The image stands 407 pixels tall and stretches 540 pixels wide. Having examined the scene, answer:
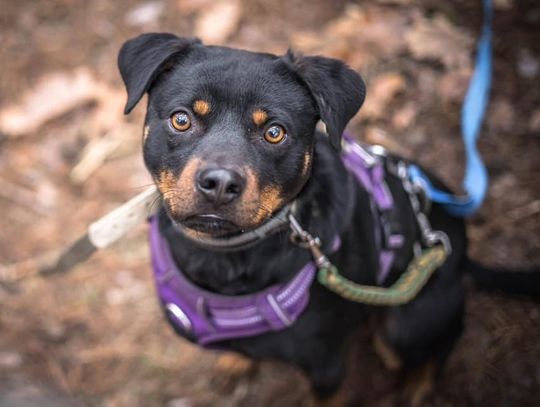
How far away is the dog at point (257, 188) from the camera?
220 centimetres

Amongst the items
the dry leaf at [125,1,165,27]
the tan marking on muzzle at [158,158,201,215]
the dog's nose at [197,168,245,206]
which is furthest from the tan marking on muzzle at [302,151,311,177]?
the dry leaf at [125,1,165,27]

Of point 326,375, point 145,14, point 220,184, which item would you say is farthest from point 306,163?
point 145,14

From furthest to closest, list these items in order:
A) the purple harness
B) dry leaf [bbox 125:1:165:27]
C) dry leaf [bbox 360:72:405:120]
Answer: dry leaf [bbox 125:1:165:27], dry leaf [bbox 360:72:405:120], the purple harness

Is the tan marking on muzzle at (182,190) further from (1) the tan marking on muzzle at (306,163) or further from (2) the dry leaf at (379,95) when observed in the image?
(2) the dry leaf at (379,95)

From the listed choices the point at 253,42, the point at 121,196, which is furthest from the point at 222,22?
the point at 121,196

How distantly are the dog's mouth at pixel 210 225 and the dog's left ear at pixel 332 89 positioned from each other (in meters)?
0.52

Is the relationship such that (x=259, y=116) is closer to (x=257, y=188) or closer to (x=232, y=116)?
(x=232, y=116)

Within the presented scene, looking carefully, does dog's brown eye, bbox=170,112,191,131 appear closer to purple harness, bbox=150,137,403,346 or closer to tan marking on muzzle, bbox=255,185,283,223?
tan marking on muzzle, bbox=255,185,283,223

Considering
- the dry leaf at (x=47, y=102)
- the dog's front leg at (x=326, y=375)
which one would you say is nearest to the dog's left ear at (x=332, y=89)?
the dog's front leg at (x=326, y=375)

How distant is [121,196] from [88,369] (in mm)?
1226

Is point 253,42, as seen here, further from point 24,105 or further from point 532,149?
point 532,149

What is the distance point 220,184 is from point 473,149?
2260 millimetres

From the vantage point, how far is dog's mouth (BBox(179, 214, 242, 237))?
2.18 m

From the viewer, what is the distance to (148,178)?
421 cm
